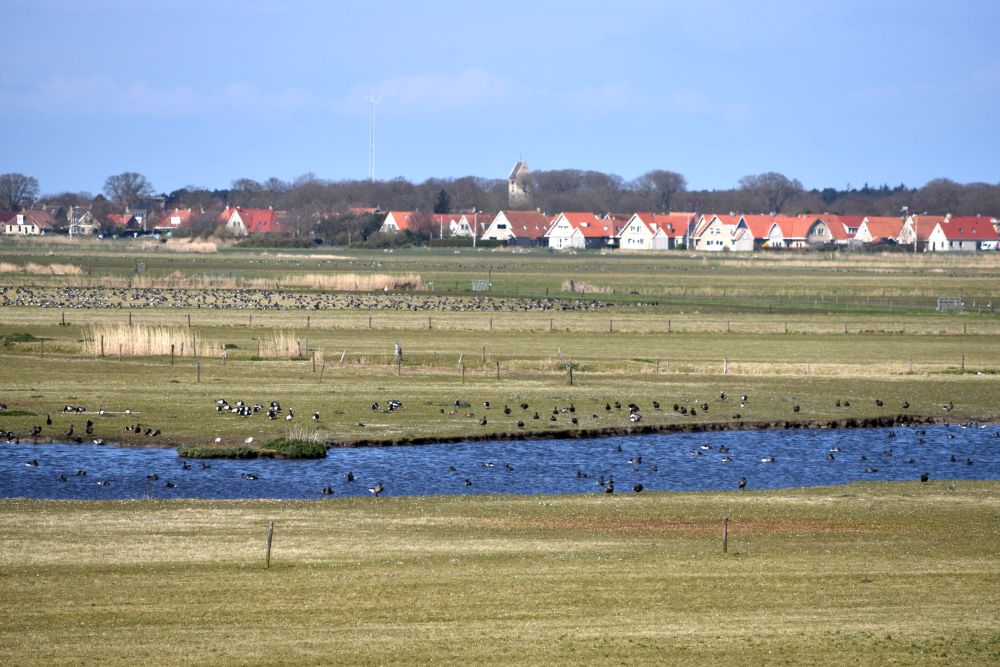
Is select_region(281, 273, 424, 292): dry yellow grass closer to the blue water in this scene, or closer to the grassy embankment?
the grassy embankment

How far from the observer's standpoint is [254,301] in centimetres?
8912

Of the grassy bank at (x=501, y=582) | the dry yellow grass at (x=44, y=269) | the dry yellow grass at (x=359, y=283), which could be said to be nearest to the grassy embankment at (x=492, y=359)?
the dry yellow grass at (x=359, y=283)

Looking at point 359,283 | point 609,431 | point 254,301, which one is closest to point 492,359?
point 609,431

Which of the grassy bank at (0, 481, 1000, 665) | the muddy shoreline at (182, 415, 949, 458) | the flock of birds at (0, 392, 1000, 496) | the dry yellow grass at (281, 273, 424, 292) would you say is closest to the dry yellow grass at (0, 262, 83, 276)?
the dry yellow grass at (281, 273, 424, 292)

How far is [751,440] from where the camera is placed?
41.9 meters

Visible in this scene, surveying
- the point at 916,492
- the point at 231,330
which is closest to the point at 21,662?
the point at 916,492

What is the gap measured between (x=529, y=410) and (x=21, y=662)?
30.2m

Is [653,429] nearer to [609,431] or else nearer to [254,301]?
[609,431]

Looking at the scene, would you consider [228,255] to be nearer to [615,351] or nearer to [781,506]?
[615,351]

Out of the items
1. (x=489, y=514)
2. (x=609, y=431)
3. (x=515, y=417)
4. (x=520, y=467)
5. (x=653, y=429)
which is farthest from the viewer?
(x=515, y=417)

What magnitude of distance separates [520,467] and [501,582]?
15262 mm

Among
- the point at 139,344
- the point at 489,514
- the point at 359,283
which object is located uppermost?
the point at 359,283

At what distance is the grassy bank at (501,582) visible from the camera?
56.9 feet

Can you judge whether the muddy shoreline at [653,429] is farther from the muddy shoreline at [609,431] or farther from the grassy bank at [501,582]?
the grassy bank at [501,582]
